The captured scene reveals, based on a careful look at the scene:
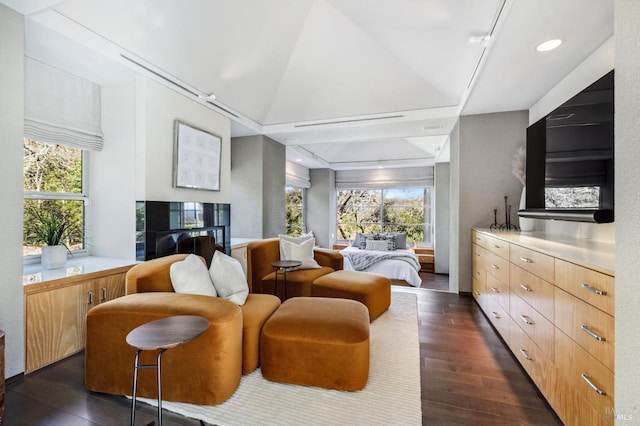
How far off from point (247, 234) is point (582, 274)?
14.1ft

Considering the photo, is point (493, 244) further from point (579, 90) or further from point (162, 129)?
point (162, 129)

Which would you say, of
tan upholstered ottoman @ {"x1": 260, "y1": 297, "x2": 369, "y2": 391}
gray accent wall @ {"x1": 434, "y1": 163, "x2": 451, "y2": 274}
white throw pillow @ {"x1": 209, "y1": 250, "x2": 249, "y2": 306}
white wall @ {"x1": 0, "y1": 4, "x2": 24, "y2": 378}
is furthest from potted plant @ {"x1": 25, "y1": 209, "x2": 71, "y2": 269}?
gray accent wall @ {"x1": 434, "y1": 163, "x2": 451, "y2": 274}

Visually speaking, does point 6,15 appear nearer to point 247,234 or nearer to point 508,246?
point 247,234

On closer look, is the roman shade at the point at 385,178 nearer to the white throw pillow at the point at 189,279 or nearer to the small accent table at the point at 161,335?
the white throw pillow at the point at 189,279

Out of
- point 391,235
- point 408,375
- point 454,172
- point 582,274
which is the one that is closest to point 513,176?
point 454,172

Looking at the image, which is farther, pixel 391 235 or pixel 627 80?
pixel 391 235

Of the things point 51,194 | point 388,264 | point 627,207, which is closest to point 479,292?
point 388,264

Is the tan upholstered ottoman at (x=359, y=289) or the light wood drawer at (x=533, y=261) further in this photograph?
the tan upholstered ottoman at (x=359, y=289)

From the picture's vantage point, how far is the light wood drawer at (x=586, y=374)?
118 cm

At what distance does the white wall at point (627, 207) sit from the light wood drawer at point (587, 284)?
0.25m

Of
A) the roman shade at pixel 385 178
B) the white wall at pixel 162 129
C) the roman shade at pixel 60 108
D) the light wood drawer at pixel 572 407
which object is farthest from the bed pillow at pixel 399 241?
the roman shade at pixel 60 108

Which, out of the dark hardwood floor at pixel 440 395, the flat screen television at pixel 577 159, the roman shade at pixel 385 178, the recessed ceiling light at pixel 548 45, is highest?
the recessed ceiling light at pixel 548 45

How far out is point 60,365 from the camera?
83.8 inches

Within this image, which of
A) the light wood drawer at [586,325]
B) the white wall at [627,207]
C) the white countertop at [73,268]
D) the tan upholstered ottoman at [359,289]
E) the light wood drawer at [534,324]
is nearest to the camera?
the white wall at [627,207]
